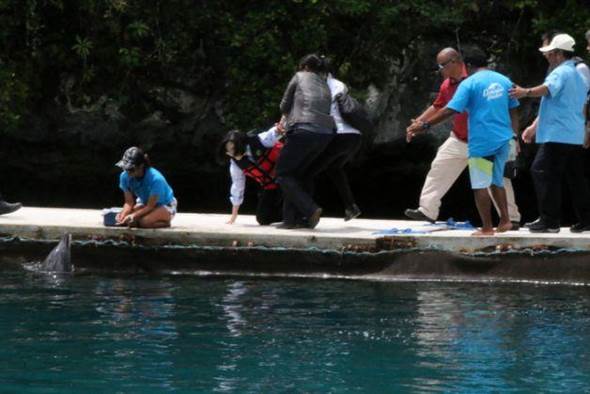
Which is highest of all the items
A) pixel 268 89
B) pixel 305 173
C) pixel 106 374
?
pixel 268 89

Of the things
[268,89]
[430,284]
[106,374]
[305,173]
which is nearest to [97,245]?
[305,173]

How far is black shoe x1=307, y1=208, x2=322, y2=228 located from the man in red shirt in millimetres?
704

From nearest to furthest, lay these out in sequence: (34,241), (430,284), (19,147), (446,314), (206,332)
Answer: (206,332) < (446,314) < (430,284) < (34,241) < (19,147)

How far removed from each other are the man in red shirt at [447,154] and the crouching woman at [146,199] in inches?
76.6

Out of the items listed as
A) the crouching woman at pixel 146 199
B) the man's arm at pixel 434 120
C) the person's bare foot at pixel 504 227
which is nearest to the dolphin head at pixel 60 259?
the crouching woman at pixel 146 199

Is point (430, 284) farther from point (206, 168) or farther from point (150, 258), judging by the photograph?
point (206, 168)

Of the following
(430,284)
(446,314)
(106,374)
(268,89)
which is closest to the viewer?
(106,374)

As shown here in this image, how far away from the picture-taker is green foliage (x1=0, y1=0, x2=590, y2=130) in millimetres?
16328

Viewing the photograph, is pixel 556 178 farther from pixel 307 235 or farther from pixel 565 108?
pixel 307 235

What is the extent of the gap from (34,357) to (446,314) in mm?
2896

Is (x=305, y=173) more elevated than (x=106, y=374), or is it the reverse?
(x=305, y=173)

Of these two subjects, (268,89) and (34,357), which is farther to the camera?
(268,89)

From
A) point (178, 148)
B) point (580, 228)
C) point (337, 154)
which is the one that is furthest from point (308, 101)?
point (178, 148)

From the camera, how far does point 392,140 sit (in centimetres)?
1731
